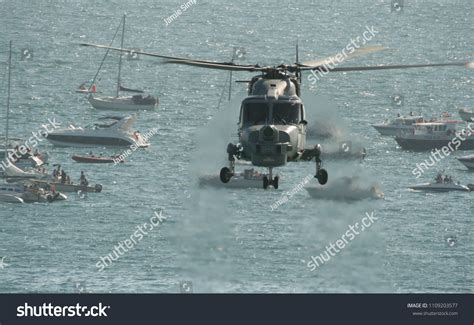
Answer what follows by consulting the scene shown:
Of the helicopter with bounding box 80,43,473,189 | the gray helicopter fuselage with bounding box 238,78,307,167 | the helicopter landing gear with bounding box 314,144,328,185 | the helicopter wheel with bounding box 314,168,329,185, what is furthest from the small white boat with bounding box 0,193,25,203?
the helicopter wheel with bounding box 314,168,329,185

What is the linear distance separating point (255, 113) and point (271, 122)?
3.04ft

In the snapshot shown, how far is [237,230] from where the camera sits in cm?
18425

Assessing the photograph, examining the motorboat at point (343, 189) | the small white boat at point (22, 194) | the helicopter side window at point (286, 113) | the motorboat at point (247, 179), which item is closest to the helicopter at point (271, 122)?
the helicopter side window at point (286, 113)

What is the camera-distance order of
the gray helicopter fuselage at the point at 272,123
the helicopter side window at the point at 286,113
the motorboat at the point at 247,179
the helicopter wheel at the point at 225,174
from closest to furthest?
the gray helicopter fuselage at the point at 272,123
the helicopter wheel at the point at 225,174
the helicopter side window at the point at 286,113
the motorboat at the point at 247,179

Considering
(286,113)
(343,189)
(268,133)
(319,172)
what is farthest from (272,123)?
(343,189)

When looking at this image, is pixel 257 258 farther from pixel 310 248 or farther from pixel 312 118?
pixel 312 118

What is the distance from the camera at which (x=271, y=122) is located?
75.6 m

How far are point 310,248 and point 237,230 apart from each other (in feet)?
32.5

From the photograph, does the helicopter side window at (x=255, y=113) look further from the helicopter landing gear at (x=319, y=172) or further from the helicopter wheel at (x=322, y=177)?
the helicopter wheel at (x=322, y=177)

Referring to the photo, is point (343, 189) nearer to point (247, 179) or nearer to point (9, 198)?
point (247, 179)

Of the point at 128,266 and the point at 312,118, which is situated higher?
the point at 312,118

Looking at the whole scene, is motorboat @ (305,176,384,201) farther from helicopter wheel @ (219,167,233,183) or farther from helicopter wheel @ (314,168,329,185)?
helicopter wheel @ (219,167,233,183)

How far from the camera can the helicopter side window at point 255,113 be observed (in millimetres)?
75688
